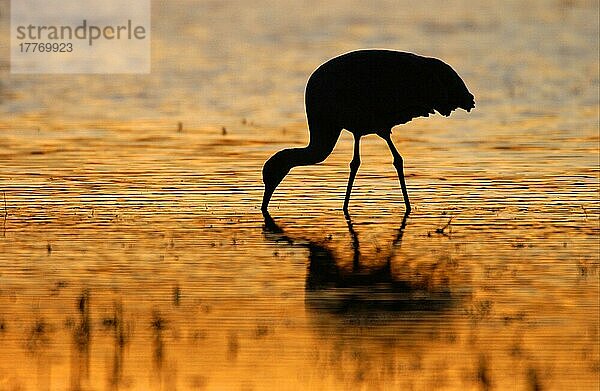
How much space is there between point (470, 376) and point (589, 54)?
19162mm

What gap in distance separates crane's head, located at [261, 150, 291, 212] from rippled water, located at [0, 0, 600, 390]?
172mm

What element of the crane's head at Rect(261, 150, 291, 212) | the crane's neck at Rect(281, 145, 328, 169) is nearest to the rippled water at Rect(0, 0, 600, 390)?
the crane's head at Rect(261, 150, 291, 212)

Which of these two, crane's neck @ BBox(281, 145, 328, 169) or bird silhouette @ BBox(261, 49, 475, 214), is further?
crane's neck @ BBox(281, 145, 328, 169)

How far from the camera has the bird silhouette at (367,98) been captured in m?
14.8

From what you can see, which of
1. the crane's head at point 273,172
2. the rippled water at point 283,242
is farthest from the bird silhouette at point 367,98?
the rippled water at point 283,242

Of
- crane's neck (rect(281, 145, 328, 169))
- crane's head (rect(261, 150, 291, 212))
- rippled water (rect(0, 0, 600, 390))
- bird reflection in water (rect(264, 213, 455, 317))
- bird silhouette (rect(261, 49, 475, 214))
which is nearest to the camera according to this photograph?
rippled water (rect(0, 0, 600, 390))

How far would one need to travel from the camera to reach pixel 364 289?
1093cm

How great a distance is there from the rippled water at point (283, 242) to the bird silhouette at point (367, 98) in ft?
1.37

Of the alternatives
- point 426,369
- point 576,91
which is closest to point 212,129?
point 576,91

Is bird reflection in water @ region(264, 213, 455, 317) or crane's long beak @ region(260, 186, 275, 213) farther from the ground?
crane's long beak @ region(260, 186, 275, 213)

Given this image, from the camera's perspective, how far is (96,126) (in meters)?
20.6

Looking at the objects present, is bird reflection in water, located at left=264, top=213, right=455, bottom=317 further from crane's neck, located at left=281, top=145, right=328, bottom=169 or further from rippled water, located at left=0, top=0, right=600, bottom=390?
crane's neck, located at left=281, top=145, right=328, bottom=169

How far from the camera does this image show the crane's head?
1471 centimetres

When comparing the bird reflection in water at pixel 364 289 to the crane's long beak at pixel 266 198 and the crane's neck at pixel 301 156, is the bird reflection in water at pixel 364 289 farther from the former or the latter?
the crane's neck at pixel 301 156
